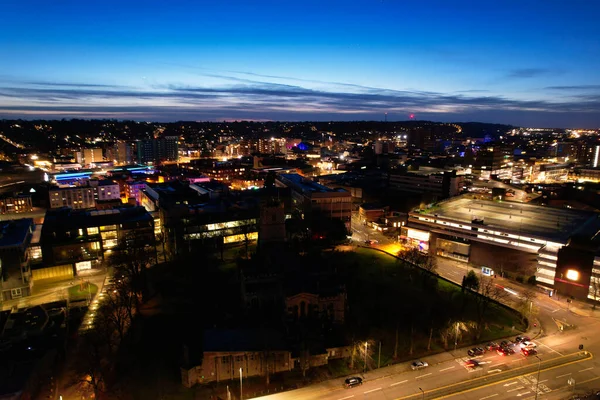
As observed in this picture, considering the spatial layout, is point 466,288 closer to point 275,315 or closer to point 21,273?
point 275,315

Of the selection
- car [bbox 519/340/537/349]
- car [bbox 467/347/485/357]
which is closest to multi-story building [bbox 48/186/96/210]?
car [bbox 467/347/485/357]

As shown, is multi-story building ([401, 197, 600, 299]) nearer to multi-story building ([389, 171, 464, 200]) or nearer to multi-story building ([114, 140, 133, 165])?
multi-story building ([389, 171, 464, 200])

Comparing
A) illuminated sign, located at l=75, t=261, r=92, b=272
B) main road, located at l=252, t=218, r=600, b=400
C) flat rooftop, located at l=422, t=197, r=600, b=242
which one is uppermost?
flat rooftop, located at l=422, t=197, r=600, b=242

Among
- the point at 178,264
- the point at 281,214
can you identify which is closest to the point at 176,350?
the point at 178,264

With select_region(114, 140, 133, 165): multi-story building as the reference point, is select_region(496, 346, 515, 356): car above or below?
below

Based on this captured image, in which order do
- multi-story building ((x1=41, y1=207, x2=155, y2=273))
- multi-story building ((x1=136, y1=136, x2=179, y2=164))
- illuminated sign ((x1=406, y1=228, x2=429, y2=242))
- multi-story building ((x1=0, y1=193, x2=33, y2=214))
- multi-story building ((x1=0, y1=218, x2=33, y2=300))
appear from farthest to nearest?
multi-story building ((x1=136, y1=136, x2=179, y2=164)) → multi-story building ((x1=0, y1=193, x2=33, y2=214)) → illuminated sign ((x1=406, y1=228, x2=429, y2=242)) → multi-story building ((x1=41, y1=207, x2=155, y2=273)) → multi-story building ((x1=0, y1=218, x2=33, y2=300))

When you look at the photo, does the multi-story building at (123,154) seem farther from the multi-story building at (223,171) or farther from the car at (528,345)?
the car at (528,345)

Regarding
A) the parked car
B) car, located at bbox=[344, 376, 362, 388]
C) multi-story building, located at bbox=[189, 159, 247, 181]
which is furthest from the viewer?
multi-story building, located at bbox=[189, 159, 247, 181]
